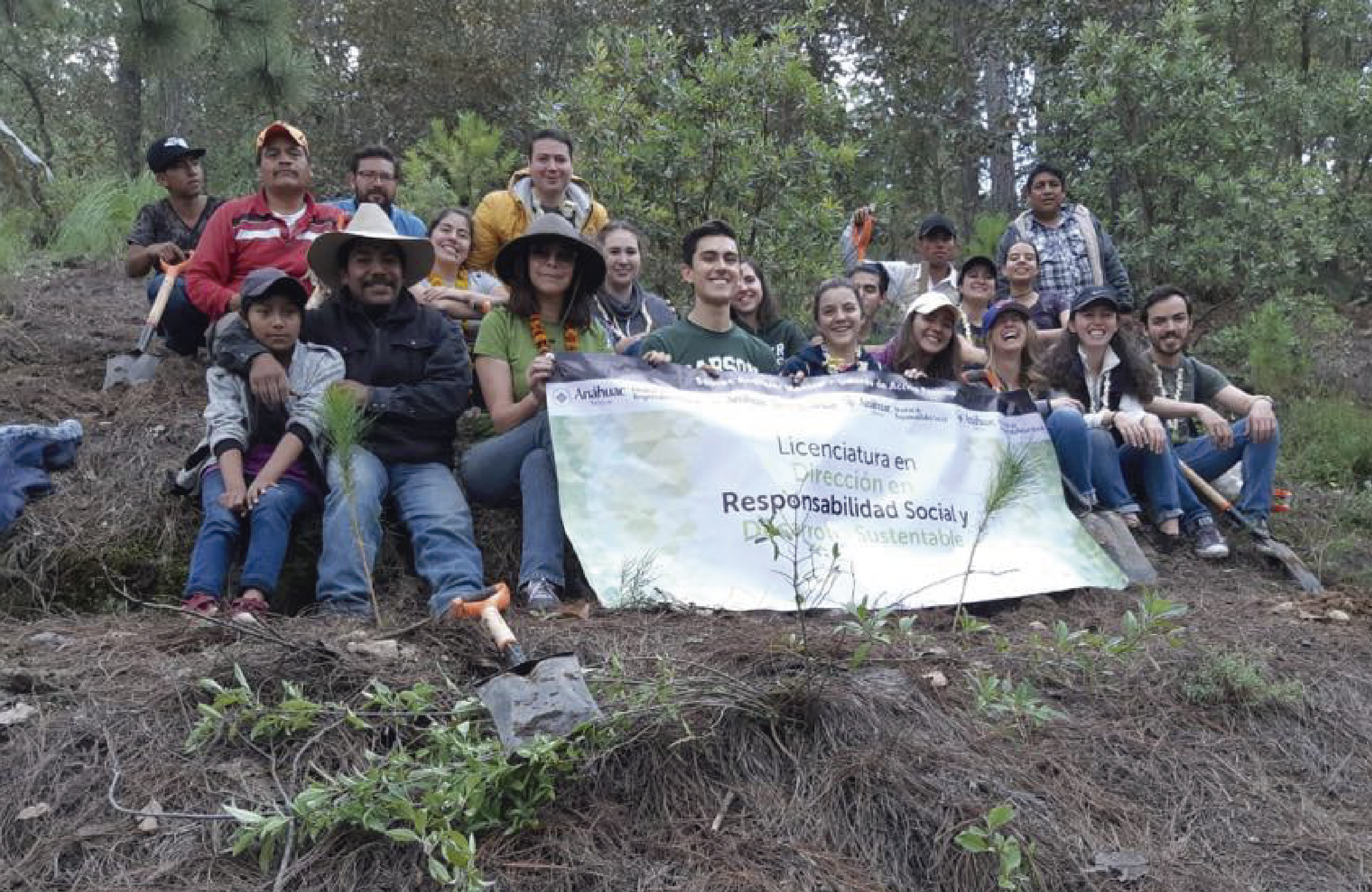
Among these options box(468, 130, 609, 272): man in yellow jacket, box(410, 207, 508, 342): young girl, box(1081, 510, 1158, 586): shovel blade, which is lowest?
box(1081, 510, 1158, 586): shovel blade

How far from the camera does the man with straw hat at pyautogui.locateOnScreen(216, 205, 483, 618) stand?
443 centimetres

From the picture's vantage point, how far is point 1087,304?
630cm

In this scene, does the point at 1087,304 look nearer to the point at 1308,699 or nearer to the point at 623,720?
the point at 1308,699

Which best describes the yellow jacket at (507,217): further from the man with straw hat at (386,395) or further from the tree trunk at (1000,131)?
the tree trunk at (1000,131)

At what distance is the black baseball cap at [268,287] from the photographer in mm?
4859

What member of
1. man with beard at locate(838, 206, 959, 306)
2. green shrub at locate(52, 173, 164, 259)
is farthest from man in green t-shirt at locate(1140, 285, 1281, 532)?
green shrub at locate(52, 173, 164, 259)

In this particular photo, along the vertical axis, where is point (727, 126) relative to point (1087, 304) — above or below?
above

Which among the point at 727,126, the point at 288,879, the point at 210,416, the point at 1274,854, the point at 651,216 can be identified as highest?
the point at 727,126

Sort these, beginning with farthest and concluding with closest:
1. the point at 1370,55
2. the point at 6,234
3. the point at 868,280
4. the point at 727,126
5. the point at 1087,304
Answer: the point at 1370,55 < the point at 6,234 < the point at 727,126 < the point at 868,280 < the point at 1087,304

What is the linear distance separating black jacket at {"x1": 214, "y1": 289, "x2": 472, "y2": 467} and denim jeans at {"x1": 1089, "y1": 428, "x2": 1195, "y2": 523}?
10.9 feet

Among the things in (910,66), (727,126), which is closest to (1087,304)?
(727,126)

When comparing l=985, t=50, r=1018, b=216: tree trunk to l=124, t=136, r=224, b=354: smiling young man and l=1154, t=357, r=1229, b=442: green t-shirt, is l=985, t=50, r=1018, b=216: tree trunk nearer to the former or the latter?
l=1154, t=357, r=1229, b=442: green t-shirt

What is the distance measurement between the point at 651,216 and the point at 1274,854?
229 inches

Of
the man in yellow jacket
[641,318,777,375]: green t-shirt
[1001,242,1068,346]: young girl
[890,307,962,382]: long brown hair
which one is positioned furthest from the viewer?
[1001,242,1068,346]: young girl
